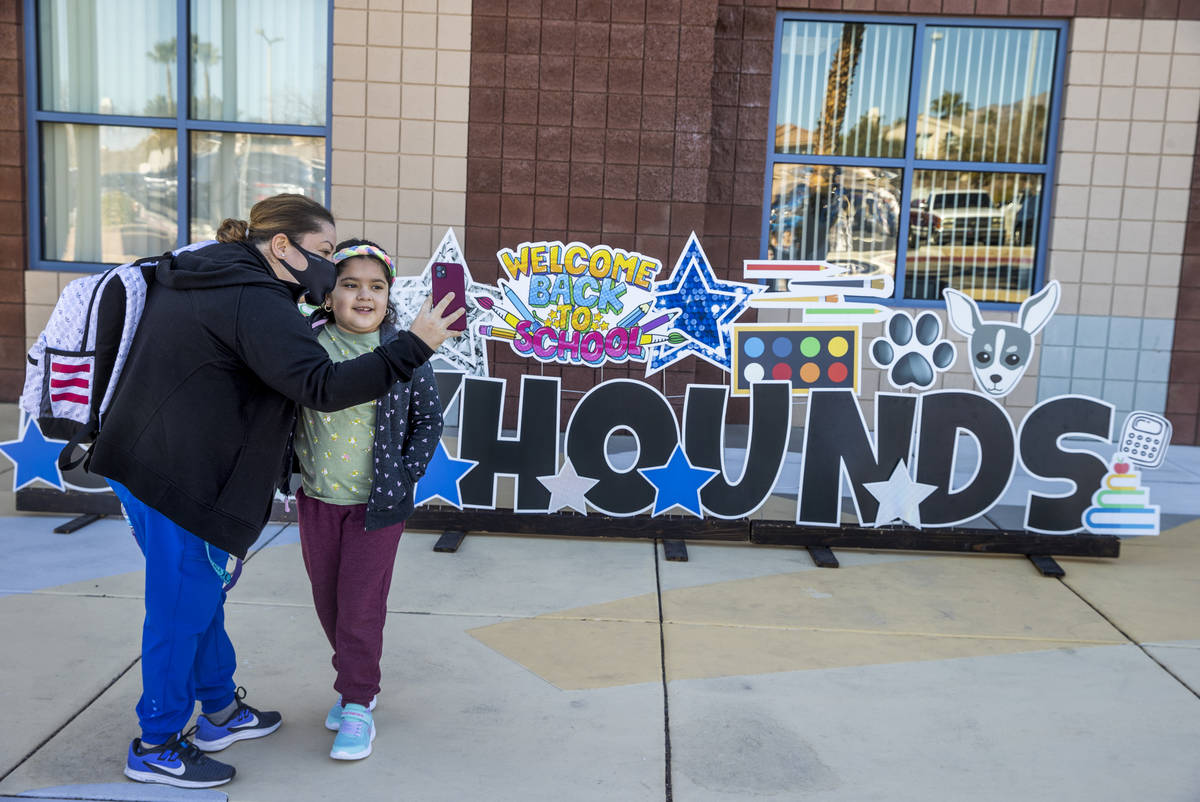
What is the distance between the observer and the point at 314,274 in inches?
112

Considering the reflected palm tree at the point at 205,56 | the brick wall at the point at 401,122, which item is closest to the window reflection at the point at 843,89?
the brick wall at the point at 401,122

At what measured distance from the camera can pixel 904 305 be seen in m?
8.38

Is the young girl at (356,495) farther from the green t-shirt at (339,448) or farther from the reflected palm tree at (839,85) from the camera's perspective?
the reflected palm tree at (839,85)

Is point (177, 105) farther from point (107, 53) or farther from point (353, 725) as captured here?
point (353, 725)

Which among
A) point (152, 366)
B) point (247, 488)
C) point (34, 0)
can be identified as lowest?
point (247, 488)

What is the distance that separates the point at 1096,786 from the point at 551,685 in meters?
1.82

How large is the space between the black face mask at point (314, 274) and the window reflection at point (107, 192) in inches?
244

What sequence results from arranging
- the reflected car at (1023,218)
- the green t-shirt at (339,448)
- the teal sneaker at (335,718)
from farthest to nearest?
the reflected car at (1023,218) < the teal sneaker at (335,718) < the green t-shirt at (339,448)

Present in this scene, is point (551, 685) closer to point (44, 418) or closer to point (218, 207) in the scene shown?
point (44, 418)

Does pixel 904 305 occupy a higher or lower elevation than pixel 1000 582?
higher

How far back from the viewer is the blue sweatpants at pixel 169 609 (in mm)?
2775

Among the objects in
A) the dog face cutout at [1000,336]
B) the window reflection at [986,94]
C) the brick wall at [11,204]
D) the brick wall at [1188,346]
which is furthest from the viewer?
the window reflection at [986,94]

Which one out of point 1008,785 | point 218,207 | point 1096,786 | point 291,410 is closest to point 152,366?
point 291,410

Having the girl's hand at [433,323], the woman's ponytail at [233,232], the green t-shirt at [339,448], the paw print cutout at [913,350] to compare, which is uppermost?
the woman's ponytail at [233,232]
